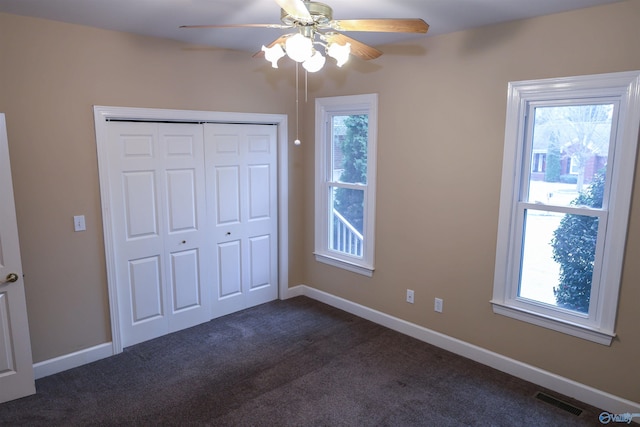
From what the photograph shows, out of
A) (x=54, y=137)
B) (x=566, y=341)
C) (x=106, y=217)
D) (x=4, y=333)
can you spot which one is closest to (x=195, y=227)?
(x=106, y=217)

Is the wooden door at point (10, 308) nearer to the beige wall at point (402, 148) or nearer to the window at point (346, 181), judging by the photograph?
the beige wall at point (402, 148)

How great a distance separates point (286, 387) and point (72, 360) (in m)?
1.67

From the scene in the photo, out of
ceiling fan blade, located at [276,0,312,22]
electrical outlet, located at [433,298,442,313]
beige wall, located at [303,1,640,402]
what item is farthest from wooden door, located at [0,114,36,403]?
electrical outlet, located at [433,298,442,313]

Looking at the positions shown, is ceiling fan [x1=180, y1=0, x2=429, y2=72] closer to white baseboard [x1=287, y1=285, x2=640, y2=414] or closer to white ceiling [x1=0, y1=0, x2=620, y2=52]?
white ceiling [x1=0, y1=0, x2=620, y2=52]

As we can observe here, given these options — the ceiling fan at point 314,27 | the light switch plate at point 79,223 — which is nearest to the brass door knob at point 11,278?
the light switch plate at point 79,223

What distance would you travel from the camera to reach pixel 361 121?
4.03m

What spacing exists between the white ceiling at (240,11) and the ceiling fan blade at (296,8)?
2.66 ft

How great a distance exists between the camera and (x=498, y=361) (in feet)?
10.6

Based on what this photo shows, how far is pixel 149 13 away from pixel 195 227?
5.98 feet

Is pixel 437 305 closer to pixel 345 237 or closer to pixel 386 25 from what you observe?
pixel 345 237

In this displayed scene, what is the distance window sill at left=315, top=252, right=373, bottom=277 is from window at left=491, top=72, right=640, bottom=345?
1.24m

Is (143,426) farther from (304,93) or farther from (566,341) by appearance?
(304,93)

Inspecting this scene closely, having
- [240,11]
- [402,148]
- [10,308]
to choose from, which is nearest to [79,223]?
[10,308]

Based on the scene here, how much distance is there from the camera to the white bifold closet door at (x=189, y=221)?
348 centimetres
